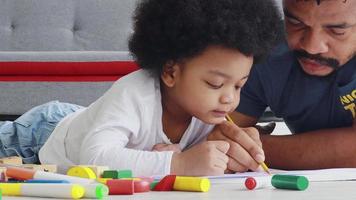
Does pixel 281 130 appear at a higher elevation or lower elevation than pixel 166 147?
lower

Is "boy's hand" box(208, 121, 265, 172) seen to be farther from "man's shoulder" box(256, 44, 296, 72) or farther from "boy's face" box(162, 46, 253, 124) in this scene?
"man's shoulder" box(256, 44, 296, 72)

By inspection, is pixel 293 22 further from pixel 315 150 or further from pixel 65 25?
pixel 65 25

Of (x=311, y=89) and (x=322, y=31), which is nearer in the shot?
(x=322, y=31)

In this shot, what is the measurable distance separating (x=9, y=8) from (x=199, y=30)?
241 cm

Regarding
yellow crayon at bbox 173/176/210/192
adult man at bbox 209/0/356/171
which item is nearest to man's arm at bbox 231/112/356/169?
adult man at bbox 209/0/356/171

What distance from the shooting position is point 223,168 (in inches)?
41.0

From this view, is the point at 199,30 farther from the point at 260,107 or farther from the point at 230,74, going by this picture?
the point at 260,107

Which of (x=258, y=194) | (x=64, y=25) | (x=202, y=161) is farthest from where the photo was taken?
(x=64, y=25)

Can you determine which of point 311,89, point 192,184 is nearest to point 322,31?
point 311,89

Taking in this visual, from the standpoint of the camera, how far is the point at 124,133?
112 cm

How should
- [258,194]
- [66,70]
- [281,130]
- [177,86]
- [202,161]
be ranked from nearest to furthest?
[258,194] < [202,161] < [177,86] < [281,130] < [66,70]

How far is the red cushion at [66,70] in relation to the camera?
2.59 m

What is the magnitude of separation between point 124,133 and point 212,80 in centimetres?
16

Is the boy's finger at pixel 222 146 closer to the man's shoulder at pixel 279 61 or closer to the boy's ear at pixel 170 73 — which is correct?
the boy's ear at pixel 170 73
